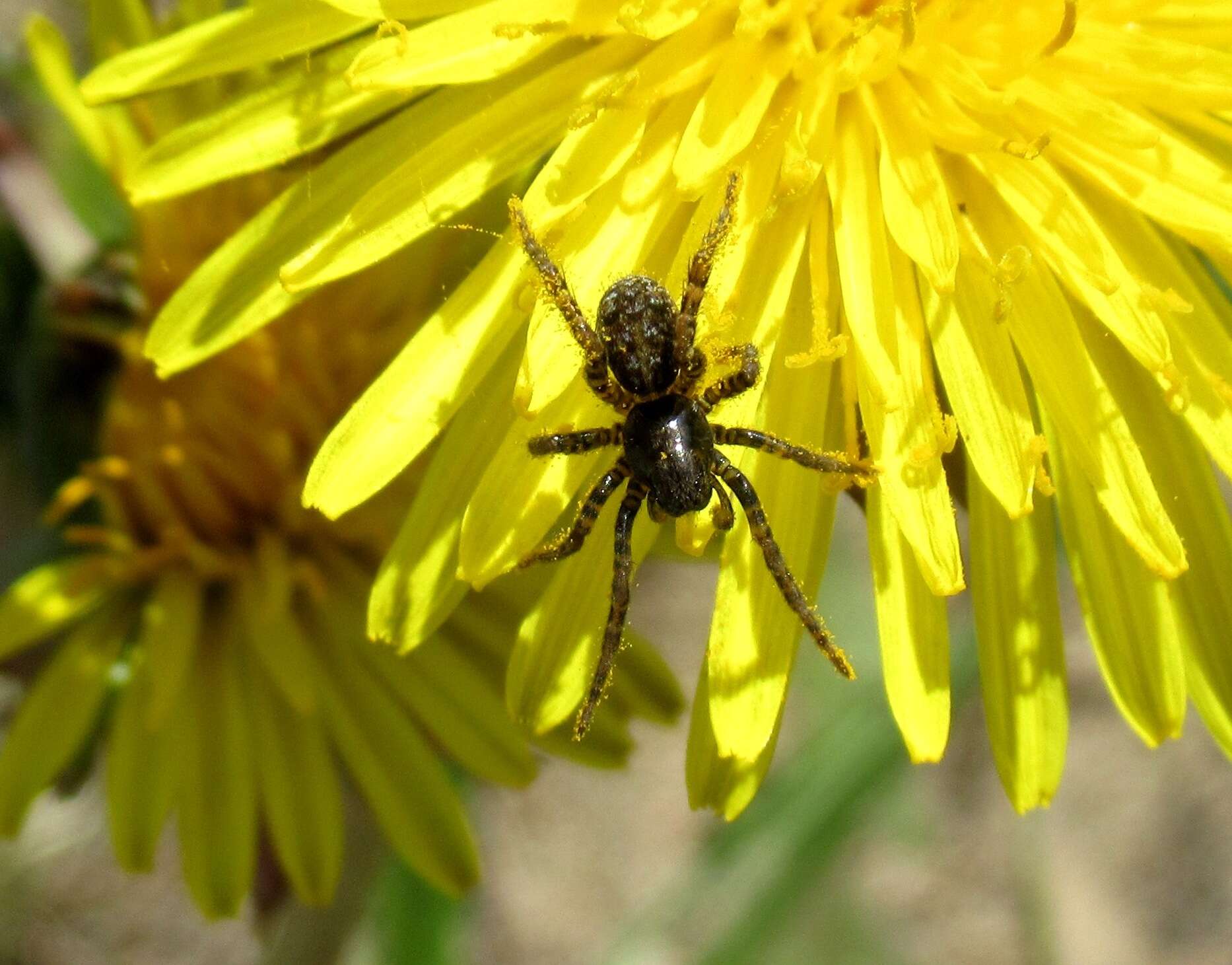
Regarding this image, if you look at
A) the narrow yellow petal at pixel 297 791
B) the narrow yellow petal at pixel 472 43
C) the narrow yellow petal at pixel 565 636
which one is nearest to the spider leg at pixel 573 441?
the narrow yellow petal at pixel 565 636

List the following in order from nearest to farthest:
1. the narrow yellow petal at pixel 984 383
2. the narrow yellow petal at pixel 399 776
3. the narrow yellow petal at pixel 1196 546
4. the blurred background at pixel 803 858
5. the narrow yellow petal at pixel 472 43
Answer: the narrow yellow petal at pixel 472 43
the narrow yellow petal at pixel 984 383
the narrow yellow petal at pixel 1196 546
the narrow yellow petal at pixel 399 776
the blurred background at pixel 803 858

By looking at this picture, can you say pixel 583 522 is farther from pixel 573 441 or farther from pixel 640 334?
pixel 640 334

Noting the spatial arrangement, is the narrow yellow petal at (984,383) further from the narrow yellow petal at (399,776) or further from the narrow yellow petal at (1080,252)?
the narrow yellow petal at (399,776)

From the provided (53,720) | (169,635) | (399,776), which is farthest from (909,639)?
(53,720)

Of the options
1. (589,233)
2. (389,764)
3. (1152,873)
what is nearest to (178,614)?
(389,764)

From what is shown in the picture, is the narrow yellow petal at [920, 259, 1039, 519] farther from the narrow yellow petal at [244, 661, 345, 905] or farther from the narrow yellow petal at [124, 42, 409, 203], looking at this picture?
the narrow yellow petal at [244, 661, 345, 905]

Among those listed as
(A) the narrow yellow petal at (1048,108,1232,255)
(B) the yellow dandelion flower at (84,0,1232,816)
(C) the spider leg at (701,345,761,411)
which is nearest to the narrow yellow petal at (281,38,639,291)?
(B) the yellow dandelion flower at (84,0,1232,816)
